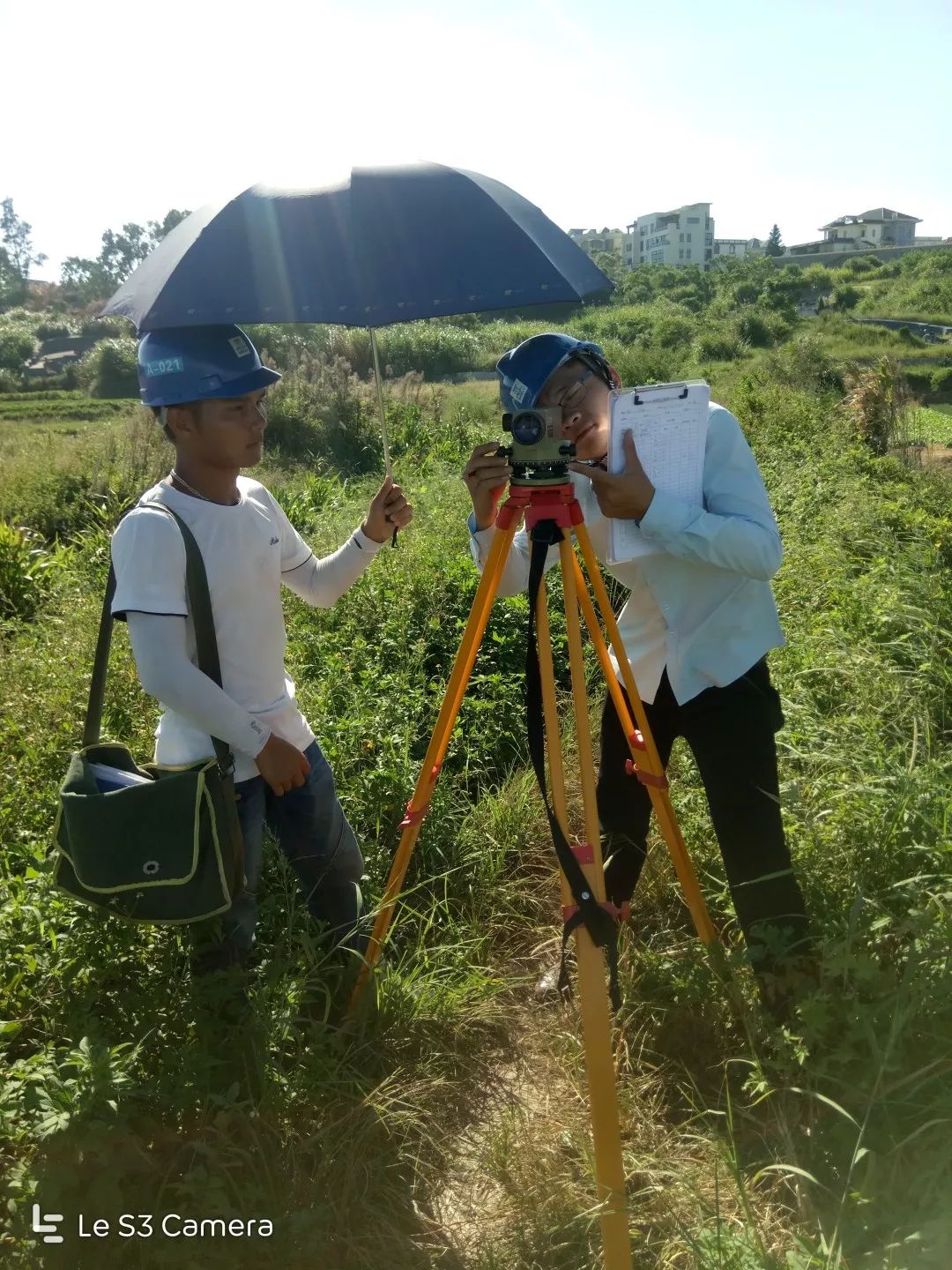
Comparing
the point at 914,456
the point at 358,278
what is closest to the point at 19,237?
the point at 914,456

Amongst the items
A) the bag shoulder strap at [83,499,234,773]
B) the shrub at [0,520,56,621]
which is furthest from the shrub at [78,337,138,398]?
the bag shoulder strap at [83,499,234,773]

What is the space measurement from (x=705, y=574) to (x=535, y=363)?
62cm

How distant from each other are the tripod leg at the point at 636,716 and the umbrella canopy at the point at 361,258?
580 millimetres

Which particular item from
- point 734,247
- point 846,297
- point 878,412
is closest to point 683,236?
point 734,247

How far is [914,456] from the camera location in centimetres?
1116

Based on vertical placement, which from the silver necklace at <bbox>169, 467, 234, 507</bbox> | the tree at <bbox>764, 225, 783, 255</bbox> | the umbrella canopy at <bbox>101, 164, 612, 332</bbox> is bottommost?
the silver necklace at <bbox>169, 467, 234, 507</bbox>

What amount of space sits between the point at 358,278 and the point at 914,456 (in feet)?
36.1

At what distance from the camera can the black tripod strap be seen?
1.75 meters

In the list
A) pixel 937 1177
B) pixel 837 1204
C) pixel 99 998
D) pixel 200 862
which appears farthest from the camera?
pixel 99 998

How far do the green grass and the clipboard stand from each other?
29.5 inches

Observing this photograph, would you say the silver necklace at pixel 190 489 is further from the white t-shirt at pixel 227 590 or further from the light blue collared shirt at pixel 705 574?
the light blue collared shirt at pixel 705 574

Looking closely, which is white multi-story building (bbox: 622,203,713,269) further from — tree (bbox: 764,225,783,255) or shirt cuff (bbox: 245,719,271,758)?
shirt cuff (bbox: 245,719,271,758)

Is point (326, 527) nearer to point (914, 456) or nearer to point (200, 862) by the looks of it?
point (200, 862)

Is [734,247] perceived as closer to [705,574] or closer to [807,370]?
[807,370]
